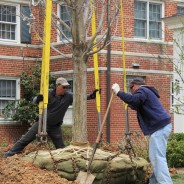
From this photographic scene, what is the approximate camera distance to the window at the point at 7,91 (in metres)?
22.7

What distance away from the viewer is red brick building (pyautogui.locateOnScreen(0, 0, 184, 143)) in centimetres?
2228

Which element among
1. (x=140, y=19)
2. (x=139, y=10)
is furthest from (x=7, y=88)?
(x=139, y=10)

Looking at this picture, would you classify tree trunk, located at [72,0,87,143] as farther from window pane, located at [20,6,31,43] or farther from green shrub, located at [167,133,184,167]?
window pane, located at [20,6,31,43]

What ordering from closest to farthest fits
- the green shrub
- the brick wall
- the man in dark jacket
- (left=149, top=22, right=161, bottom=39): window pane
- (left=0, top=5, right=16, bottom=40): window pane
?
the man in dark jacket
the green shrub
the brick wall
(left=0, top=5, right=16, bottom=40): window pane
(left=149, top=22, right=161, bottom=39): window pane

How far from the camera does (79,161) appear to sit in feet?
31.7

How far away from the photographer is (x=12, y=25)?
2338cm

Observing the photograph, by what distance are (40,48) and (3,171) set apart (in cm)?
1501

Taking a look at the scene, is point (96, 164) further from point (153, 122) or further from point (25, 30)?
point (25, 30)

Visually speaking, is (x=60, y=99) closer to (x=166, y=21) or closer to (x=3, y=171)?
(x=3, y=171)

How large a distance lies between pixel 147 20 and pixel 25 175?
1568 cm

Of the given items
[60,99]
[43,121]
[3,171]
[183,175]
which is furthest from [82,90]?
[183,175]

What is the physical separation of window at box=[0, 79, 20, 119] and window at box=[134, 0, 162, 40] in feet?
16.8

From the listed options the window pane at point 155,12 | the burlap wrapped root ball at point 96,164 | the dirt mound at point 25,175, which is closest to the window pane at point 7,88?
the window pane at point 155,12

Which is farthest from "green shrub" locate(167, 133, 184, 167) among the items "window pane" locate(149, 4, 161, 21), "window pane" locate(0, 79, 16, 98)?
"window pane" locate(149, 4, 161, 21)
